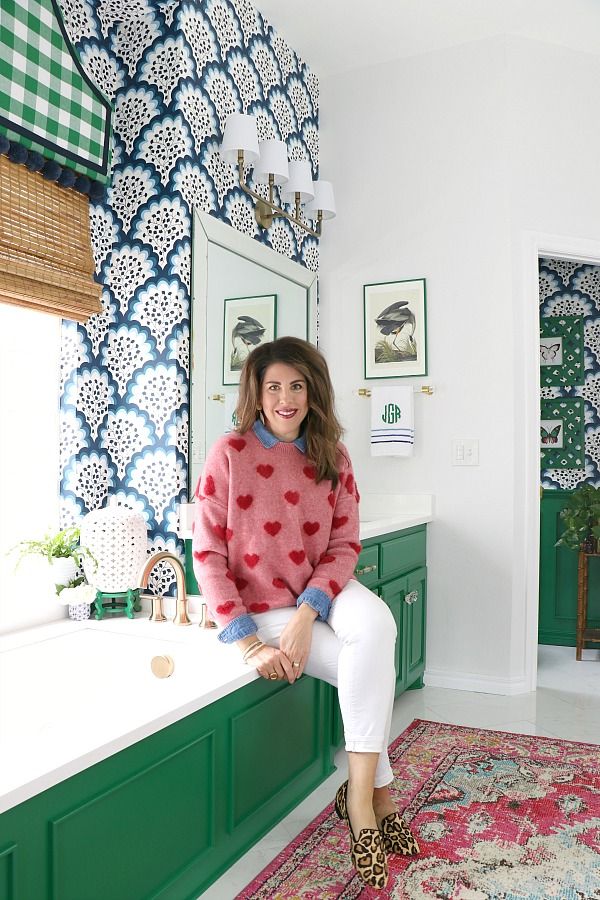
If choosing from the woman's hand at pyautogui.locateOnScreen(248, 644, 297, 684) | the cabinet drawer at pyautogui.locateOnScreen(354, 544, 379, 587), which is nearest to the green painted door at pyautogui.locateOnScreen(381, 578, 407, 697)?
the cabinet drawer at pyautogui.locateOnScreen(354, 544, 379, 587)

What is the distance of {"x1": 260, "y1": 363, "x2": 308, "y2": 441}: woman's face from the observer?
6.77ft

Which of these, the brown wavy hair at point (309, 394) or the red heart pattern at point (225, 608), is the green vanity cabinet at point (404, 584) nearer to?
the brown wavy hair at point (309, 394)

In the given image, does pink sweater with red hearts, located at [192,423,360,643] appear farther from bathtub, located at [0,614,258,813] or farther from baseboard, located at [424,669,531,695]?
baseboard, located at [424,669,531,695]

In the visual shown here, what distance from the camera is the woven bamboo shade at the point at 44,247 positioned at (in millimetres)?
2141

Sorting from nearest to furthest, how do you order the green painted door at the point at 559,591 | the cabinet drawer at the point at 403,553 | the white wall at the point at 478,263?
the cabinet drawer at the point at 403,553, the white wall at the point at 478,263, the green painted door at the point at 559,591

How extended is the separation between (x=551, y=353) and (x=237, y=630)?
311 cm

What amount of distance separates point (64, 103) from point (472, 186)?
191 cm

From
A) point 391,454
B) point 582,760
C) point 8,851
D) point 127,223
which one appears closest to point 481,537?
point 391,454

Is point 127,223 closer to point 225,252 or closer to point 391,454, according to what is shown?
point 225,252

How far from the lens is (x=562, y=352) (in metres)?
4.36

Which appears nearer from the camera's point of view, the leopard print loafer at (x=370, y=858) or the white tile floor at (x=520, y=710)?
the leopard print loafer at (x=370, y=858)

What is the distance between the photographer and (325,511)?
6.88ft

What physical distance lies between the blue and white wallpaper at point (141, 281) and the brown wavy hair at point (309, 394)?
51cm

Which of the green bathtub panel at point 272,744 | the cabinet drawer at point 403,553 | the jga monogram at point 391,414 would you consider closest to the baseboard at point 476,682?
the cabinet drawer at point 403,553
